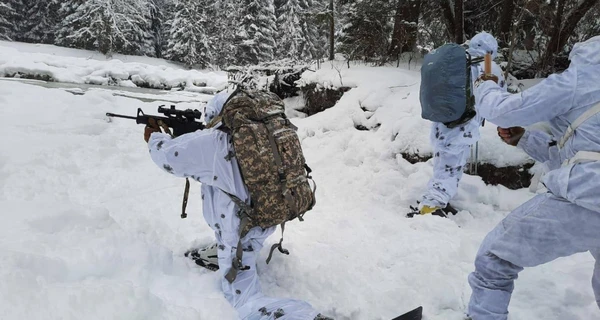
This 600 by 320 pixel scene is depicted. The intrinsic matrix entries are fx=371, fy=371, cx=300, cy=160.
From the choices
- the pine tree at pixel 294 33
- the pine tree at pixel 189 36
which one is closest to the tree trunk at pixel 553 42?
the pine tree at pixel 294 33

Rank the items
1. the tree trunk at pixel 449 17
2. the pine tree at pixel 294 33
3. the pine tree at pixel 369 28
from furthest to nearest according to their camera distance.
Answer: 1. the pine tree at pixel 294 33
2. the pine tree at pixel 369 28
3. the tree trunk at pixel 449 17

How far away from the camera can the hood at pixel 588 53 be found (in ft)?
5.41

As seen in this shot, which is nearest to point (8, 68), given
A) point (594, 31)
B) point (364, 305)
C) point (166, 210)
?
point (166, 210)

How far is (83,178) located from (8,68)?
1419 cm

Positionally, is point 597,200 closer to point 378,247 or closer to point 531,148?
point 531,148

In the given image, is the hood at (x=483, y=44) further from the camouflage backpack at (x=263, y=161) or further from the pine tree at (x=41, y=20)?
the pine tree at (x=41, y=20)

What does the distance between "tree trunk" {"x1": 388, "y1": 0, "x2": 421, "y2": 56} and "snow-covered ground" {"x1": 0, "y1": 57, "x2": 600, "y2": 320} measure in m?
3.04

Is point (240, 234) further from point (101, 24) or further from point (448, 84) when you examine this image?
point (101, 24)

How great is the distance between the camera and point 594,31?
20.9 ft

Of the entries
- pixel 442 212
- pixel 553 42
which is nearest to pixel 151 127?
pixel 442 212

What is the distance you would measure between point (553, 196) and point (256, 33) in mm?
28476

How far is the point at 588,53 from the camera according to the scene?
1678mm

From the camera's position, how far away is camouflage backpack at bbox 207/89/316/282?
2375 mm

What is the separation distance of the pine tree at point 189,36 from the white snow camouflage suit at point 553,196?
1242 inches
